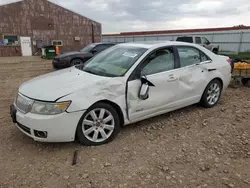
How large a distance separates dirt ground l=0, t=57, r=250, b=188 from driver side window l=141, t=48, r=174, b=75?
3.27ft

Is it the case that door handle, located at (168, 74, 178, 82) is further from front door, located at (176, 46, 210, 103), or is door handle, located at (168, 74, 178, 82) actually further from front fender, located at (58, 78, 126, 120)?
front fender, located at (58, 78, 126, 120)

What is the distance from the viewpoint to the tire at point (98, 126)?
310cm

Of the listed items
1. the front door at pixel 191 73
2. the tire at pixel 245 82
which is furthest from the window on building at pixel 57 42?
the front door at pixel 191 73

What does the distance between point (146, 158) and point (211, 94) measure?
2490 mm

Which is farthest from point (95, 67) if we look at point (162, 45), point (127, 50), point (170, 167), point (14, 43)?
point (14, 43)

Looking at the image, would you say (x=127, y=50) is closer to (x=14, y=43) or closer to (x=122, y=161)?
(x=122, y=161)

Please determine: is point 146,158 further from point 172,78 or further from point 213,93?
point 213,93

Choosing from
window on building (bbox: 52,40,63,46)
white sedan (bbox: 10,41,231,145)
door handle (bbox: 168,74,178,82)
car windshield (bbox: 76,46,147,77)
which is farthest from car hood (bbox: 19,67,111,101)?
window on building (bbox: 52,40,63,46)

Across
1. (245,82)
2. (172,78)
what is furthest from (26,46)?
(172,78)

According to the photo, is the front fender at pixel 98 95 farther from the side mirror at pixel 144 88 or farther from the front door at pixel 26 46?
the front door at pixel 26 46

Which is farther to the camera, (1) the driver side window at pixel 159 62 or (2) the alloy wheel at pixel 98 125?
(1) the driver side window at pixel 159 62

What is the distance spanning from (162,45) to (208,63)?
3.96 ft

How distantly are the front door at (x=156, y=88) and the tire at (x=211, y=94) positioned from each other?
0.89 metres

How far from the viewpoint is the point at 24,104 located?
3.04 meters
